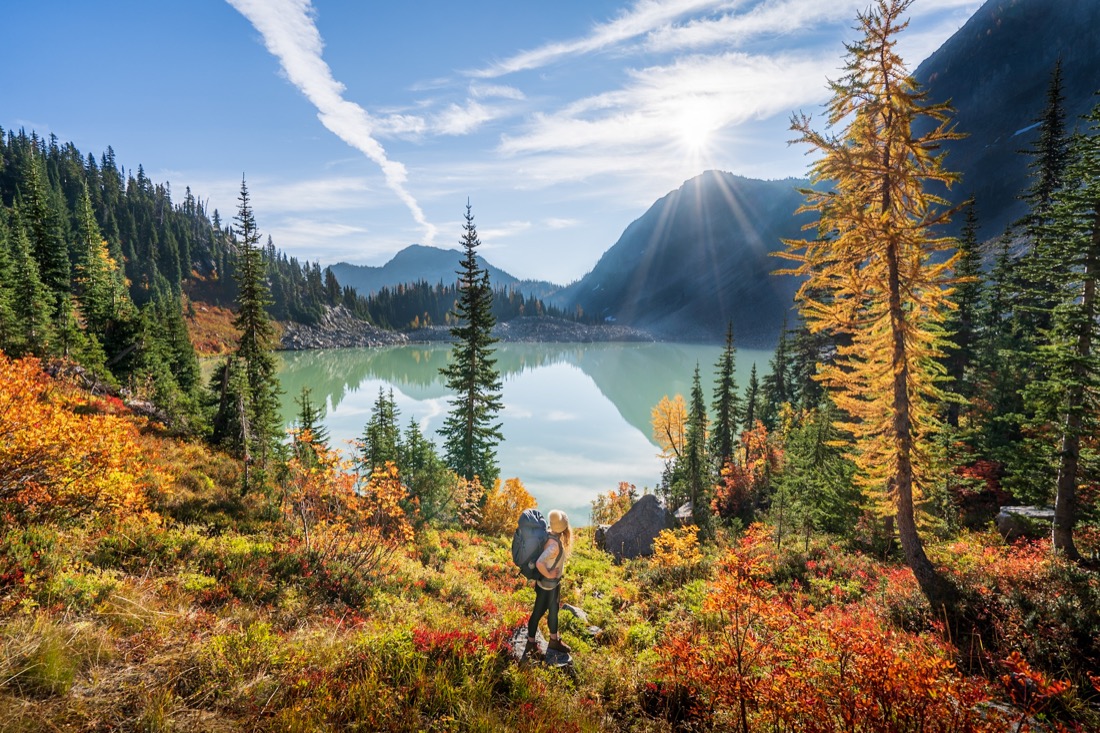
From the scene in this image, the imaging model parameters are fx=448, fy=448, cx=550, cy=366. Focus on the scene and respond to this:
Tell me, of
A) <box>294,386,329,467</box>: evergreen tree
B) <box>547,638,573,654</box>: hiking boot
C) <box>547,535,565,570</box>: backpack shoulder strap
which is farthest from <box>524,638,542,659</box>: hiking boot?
<box>294,386,329,467</box>: evergreen tree

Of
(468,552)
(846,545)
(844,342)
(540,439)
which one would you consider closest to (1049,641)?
(846,545)

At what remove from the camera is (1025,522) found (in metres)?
15.9

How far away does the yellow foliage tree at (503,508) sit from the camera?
28.5m

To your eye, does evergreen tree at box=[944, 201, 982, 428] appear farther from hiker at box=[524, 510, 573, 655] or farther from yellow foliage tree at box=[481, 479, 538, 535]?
hiker at box=[524, 510, 573, 655]

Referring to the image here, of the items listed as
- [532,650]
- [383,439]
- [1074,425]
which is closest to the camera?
[532,650]

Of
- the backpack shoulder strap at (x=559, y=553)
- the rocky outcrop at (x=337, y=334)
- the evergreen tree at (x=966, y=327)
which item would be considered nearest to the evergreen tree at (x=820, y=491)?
the evergreen tree at (x=966, y=327)

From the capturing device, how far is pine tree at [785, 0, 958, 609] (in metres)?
10.4

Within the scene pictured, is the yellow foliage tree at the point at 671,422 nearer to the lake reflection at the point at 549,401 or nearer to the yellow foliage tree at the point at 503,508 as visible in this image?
the lake reflection at the point at 549,401

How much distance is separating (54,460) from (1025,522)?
27.5m

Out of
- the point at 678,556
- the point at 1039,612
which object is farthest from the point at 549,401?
the point at 1039,612

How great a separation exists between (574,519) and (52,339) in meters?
39.7

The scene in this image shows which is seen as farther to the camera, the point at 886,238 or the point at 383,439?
the point at 383,439

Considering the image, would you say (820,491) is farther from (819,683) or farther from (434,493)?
(434,493)

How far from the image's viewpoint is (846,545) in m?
17.0
